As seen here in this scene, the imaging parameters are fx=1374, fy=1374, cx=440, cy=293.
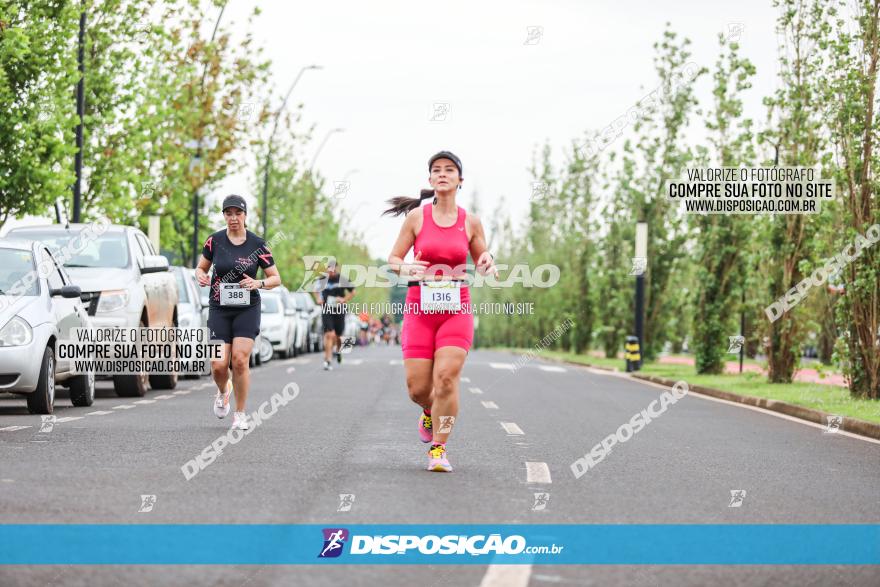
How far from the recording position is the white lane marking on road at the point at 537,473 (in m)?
8.99

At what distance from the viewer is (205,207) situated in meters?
43.1

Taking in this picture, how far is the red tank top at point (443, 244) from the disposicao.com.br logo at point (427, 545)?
3.03 meters

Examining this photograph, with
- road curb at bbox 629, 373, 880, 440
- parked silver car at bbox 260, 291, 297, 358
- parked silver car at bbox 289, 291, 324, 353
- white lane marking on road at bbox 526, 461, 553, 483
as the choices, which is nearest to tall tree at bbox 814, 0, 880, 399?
road curb at bbox 629, 373, 880, 440

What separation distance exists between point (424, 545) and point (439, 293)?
3093mm

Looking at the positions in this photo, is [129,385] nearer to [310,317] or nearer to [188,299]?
[188,299]

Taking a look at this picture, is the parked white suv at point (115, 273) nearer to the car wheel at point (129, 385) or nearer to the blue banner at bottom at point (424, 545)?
the car wheel at point (129, 385)

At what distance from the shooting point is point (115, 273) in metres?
17.3

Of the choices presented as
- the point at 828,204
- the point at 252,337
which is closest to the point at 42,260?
the point at 252,337

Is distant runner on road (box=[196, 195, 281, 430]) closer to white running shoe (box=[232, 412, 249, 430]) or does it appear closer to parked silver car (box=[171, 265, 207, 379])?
white running shoe (box=[232, 412, 249, 430])

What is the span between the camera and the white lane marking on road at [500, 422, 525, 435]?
12.8 m

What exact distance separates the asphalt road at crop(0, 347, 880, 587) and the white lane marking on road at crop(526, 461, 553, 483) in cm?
2

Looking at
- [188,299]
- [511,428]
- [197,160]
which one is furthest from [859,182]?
[197,160]

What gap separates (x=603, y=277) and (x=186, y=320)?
18.5 m

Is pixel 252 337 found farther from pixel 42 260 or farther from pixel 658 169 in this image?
pixel 658 169
